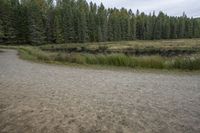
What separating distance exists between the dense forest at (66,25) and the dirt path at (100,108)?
39.7 metres

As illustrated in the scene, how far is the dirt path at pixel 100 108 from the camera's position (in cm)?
512

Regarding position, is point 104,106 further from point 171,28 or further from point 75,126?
point 171,28

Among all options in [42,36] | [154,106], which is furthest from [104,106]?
[42,36]

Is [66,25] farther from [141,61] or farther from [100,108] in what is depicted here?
[100,108]

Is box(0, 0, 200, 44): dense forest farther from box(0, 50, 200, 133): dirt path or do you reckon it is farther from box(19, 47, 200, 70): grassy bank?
box(0, 50, 200, 133): dirt path

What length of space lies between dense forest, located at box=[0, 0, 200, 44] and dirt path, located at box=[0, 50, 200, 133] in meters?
39.7

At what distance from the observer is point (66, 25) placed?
66.9m

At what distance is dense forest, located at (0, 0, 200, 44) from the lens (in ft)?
197

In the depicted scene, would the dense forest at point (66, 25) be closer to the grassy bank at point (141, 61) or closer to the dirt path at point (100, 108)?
the grassy bank at point (141, 61)

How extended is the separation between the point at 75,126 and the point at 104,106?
1.57 metres

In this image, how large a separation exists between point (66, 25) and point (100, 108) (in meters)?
62.4

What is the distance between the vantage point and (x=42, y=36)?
62188 millimetres

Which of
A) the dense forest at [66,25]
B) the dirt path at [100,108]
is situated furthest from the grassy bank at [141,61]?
the dense forest at [66,25]

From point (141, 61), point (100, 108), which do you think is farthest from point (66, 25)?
point (100, 108)
